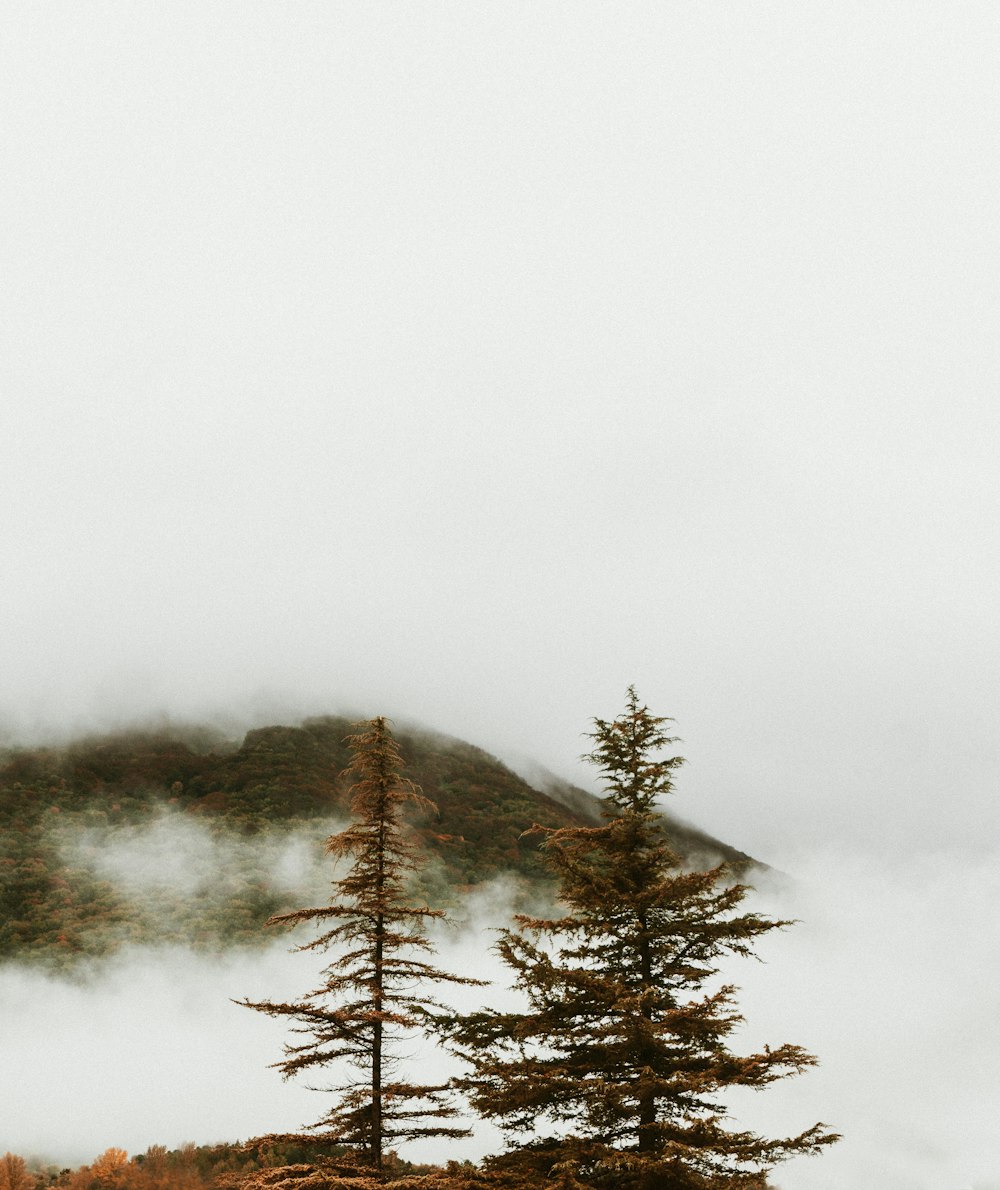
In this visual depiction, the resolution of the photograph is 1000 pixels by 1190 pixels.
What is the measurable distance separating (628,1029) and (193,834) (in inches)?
3972

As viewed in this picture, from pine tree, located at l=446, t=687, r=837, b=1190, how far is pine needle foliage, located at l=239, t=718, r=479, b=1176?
1575mm

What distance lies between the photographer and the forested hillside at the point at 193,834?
8931 cm

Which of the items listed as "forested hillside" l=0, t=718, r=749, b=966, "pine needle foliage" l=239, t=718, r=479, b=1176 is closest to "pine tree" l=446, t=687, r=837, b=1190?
"pine needle foliage" l=239, t=718, r=479, b=1176

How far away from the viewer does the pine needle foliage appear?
15086 mm

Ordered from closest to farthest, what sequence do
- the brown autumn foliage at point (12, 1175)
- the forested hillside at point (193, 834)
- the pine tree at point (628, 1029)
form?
the pine tree at point (628, 1029) < the brown autumn foliage at point (12, 1175) < the forested hillside at point (193, 834)

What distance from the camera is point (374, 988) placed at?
15.6 meters

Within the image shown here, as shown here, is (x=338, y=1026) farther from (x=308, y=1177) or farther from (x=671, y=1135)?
(x=671, y=1135)

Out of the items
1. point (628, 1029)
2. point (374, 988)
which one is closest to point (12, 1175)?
point (374, 988)

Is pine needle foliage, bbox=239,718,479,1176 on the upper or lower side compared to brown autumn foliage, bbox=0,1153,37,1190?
upper

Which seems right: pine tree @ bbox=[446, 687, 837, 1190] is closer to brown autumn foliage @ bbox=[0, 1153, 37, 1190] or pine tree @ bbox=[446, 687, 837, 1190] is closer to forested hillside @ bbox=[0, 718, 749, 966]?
brown autumn foliage @ bbox=[0, 1153, 37, 1190]

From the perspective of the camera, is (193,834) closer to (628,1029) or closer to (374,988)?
(374,988)

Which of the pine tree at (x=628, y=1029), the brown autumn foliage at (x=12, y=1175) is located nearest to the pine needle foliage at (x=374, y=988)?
the pine tree at (x=628, y=1029)

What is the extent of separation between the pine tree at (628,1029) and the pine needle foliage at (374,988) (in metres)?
1.57

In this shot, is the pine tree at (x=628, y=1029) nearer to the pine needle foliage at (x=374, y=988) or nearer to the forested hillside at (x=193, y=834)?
the pine needle foliage at (x=374, y=988)
